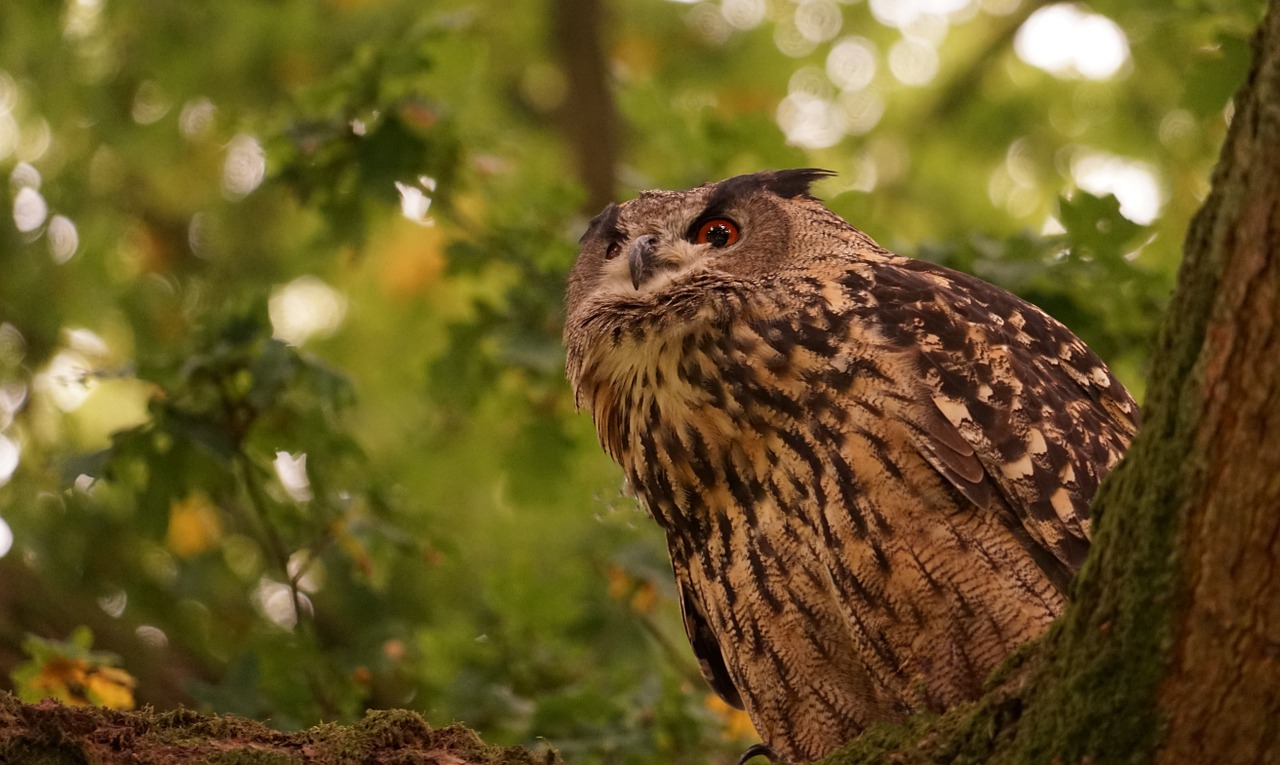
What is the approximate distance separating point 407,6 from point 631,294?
15.6 ft

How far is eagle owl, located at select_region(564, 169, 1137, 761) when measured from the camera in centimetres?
270

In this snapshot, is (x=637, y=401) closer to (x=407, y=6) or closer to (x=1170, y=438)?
(x=1170, y=438)

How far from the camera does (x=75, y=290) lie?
21.5 feet

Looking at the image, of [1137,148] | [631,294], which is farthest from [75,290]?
[1137,148]

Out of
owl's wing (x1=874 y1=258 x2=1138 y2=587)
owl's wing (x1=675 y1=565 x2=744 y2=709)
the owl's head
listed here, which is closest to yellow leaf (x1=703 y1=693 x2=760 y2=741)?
owl's wing (x1=675 y1=565 x2=744 y2=709)

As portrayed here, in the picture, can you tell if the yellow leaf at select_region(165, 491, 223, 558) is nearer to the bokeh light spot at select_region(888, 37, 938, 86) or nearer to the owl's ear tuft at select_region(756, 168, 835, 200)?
the owl's ear tuft at select_region(756, 168, 835, 200)

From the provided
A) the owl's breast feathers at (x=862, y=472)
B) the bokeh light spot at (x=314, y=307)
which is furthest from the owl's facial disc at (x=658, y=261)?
the bokeh light spot at (x=314, y=307)

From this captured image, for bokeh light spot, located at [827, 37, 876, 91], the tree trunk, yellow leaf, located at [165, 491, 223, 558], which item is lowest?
the tree trunk

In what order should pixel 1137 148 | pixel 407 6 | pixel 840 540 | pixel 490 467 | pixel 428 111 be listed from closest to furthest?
1. pixel 840 540
2. pixel 428 111
3. pixel 490 467
4. pixel 407 6
5. pixel 1137 148

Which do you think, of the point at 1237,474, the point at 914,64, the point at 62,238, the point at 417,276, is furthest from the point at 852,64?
the point at 1237,474

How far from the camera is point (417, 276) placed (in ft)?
25.2

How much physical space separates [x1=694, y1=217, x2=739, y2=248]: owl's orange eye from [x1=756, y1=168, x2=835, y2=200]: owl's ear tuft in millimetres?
187

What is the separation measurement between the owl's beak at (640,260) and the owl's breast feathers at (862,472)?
0.14 metres

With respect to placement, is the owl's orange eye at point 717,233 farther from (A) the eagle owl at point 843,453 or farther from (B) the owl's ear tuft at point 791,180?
(B) the owl's ear tuft at point 791,180
